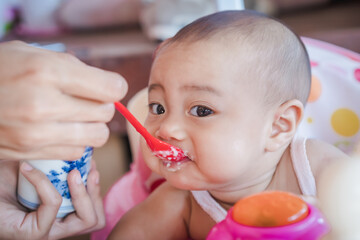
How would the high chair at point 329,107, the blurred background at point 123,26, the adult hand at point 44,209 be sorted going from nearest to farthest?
1. the adult hand at point 44,209
2. the high chair at point 329,107
3. the blurred background at point 123,26

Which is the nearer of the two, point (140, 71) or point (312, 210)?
point (312, 210)

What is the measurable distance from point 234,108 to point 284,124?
0.41ft

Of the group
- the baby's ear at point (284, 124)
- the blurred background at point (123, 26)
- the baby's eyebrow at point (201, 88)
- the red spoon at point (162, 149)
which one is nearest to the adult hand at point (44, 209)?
the red spoon at point (162, 149)

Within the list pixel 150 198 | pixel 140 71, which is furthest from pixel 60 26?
pixel 150 198

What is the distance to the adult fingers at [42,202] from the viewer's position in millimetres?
729

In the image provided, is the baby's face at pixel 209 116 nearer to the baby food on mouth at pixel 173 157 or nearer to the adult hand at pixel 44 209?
the baby food on mouth at pixel 173 157

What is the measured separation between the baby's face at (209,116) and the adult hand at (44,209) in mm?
170

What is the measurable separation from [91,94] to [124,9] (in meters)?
1.75

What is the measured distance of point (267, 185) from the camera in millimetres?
854

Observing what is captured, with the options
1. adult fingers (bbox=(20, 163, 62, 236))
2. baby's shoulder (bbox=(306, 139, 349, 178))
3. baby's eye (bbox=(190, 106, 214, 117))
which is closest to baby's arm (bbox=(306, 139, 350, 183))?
baby's shoulder (bbox=(306, 139, 349, 178))

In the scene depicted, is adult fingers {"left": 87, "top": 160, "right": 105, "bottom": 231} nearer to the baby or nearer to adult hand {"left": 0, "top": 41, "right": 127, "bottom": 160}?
the baby

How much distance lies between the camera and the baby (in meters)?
0.73

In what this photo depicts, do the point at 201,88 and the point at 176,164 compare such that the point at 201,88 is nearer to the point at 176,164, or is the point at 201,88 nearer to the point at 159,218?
the point at 176,164

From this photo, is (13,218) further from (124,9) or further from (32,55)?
(124,9)
